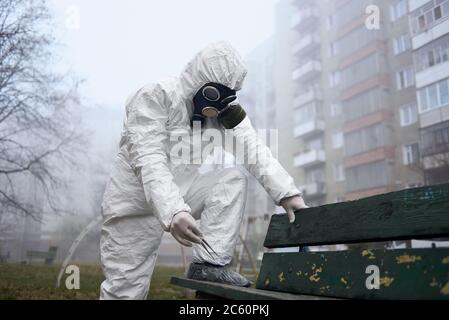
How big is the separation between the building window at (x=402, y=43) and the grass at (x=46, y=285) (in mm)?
4016

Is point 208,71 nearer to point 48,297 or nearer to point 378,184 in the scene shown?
point 48,297

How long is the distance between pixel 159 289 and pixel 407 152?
3390 mm

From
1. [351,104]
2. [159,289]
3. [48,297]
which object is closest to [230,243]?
[48,297]

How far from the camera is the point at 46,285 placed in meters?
3.69

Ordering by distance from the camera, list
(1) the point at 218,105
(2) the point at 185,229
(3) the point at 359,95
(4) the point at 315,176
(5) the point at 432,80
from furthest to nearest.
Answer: (4) the point at 315,176, (3) the point at 359,95, (5) the point at 432,80, (1) the point at 218,105, (2) the point at 185,229

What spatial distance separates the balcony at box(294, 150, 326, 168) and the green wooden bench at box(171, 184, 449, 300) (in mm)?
8756

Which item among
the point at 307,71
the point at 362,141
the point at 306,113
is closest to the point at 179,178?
the point at 362,141

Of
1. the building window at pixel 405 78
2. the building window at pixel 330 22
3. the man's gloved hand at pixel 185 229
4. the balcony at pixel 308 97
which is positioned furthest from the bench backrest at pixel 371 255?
the balcony at pixel 308 97

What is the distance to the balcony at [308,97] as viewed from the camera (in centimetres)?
999

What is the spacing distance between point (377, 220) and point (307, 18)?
26.7ft

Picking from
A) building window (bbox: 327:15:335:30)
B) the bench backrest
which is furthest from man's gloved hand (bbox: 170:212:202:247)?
building window (bbox: 327:15:335:30)

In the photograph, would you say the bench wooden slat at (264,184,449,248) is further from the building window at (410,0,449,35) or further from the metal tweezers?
the building window at (410,0,449,35)

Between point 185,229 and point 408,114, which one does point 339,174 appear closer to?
point 408,114

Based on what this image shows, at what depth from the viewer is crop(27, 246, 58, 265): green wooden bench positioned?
13.4 feet
